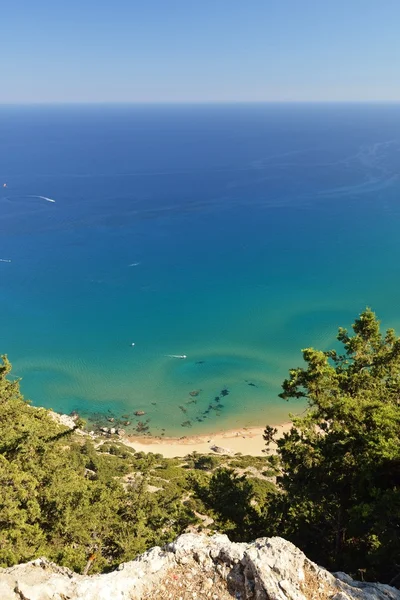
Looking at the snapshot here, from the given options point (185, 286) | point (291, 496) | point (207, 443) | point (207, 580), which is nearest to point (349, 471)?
point (291, 496)

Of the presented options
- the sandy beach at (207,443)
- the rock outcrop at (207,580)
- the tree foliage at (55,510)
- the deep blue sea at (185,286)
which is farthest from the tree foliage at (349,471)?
the deep blue sea at (185,286)

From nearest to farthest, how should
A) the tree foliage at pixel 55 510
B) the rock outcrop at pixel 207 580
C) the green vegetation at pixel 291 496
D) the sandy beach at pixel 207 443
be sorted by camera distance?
the rock outcrop at pixel 207 580
the green vegetation at pixel 291 496
the tree foliage at pixel 55 510
the sandy beach at pixel 207 443

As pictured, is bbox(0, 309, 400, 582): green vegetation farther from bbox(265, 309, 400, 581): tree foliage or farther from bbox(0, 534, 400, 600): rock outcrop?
bbox(0, 534, 400, 600): rock outcrop

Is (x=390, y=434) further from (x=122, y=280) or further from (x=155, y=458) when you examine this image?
(x=122, y=280)

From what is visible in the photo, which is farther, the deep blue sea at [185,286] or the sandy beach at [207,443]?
the deep blue sea at [185,286]

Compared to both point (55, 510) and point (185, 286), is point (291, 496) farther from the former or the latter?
point (185, 286)

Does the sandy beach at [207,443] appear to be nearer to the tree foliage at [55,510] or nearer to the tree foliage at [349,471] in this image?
the tree foliage at [55,510]
